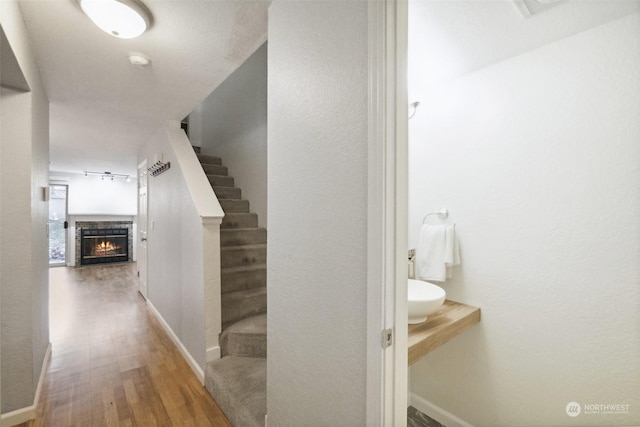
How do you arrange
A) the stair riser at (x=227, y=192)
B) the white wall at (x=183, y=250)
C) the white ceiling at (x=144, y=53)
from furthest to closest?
the stair riser at (x=227, y=192) → the white wall at (x=183, y=250) → the white ceiling at (x=144, y=53)

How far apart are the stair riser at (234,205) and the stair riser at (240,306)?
1.16 m

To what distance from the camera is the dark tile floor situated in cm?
174

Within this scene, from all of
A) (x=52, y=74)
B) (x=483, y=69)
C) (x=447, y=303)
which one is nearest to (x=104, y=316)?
(x=52, y=74)

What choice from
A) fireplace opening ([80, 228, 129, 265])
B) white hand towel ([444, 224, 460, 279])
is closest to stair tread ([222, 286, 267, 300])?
white hand towel ([444, 224, 460, 279])

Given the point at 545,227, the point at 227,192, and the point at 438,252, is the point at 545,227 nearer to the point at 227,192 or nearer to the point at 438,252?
the point at 438,252

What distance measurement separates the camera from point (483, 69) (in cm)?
159

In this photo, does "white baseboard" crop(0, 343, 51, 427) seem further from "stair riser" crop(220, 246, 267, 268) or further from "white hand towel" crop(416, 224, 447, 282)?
"white hand towel" crop(416, 224, 447, 282)

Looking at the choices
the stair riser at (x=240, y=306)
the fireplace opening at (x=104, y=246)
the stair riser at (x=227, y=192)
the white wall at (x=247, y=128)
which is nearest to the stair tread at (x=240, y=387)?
the stair riser at (x=240, y=306)

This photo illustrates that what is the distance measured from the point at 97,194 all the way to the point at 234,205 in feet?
20.4

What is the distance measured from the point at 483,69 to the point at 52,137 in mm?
4892

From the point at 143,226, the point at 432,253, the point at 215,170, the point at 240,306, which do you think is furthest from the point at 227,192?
the point at 432,253

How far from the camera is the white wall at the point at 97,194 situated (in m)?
6.66

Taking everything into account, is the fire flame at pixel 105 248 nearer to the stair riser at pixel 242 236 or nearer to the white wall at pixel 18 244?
the stair riser at pixel 242 236

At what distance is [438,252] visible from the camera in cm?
172
